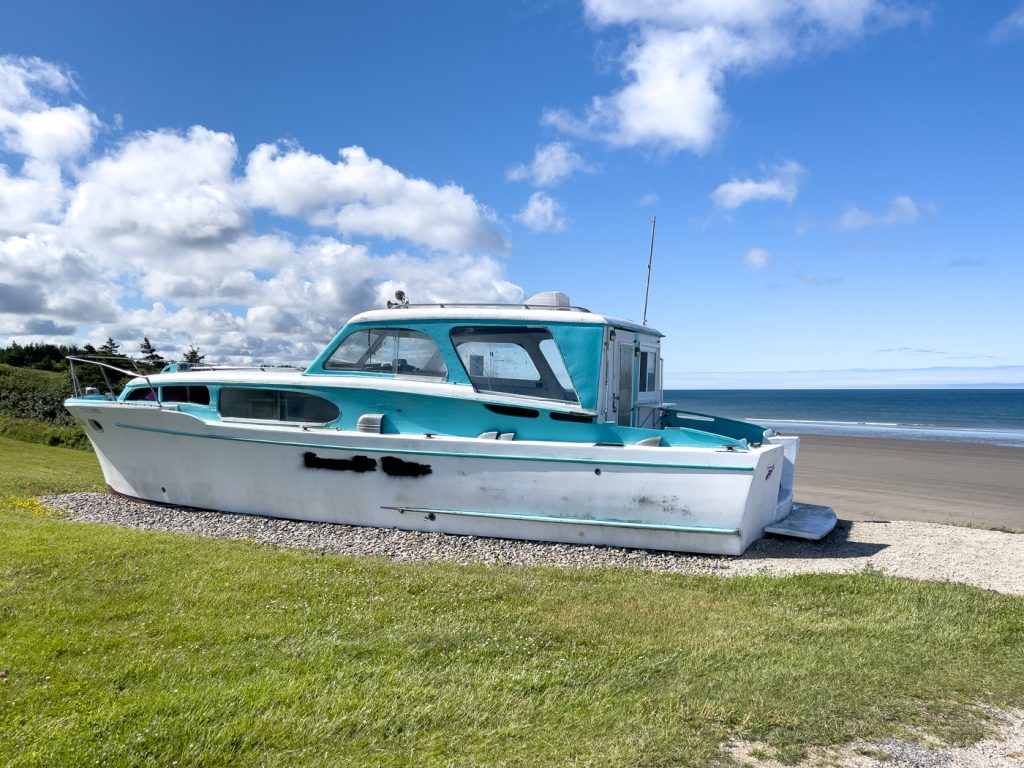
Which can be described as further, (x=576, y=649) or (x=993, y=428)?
(x=993, y=428)

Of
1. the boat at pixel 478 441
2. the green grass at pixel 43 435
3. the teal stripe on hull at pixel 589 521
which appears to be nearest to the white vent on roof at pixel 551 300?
the boat at pixel 478 441

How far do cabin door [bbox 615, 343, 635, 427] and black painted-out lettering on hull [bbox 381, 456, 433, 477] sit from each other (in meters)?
2.49

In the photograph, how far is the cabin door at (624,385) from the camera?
910cm

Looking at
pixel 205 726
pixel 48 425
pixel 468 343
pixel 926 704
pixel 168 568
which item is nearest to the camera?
pixel 205 726

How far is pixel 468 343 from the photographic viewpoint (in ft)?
29.7

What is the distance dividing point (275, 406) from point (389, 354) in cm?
178

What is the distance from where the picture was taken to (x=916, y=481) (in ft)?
58.2

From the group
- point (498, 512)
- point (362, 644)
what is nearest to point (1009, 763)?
point (362, 644)

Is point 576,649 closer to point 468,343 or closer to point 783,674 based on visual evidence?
point 783,674

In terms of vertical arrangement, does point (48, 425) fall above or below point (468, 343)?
below

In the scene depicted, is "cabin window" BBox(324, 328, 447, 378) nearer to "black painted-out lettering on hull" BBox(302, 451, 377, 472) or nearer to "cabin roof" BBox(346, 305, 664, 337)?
"cabin roof" BBox(346, 305, 664, 337)

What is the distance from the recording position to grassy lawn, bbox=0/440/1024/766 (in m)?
3.27

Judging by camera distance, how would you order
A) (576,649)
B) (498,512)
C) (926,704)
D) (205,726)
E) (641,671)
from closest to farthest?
(205,726) < (926,704) < (641,671) < (576,649) < (498,512)

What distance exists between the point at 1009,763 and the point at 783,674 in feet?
3.73
